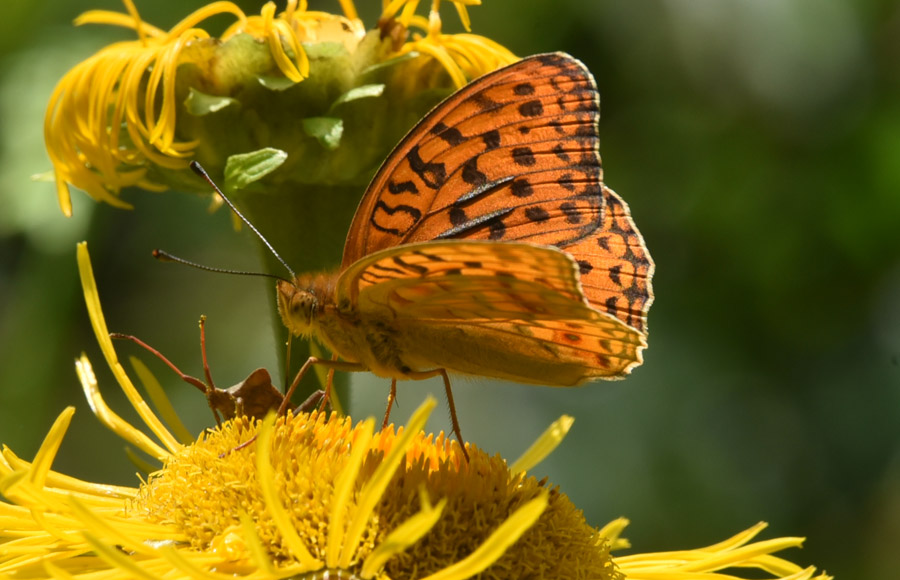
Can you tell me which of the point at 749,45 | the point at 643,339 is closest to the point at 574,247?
the point at 643,339

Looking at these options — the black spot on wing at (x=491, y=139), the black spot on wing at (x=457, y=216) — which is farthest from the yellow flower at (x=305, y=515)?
the black spot on wing at (x=491, y=139)

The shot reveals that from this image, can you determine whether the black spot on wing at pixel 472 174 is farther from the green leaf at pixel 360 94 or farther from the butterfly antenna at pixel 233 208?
the butterfly antenna at pixel 233 208

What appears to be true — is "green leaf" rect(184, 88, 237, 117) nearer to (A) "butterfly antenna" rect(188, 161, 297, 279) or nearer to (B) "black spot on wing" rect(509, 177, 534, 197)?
(A) "butterfly antenna" rect(188, 161, 297, 279)

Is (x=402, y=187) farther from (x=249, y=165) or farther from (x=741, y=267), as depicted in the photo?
(x=741, y=267)

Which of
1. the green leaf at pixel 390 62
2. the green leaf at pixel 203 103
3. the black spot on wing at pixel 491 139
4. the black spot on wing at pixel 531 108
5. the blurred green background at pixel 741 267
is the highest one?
the green leaf at pixel 390 62

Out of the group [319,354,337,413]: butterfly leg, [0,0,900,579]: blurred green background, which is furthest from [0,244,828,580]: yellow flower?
[0,0,900,579]: blurred green background

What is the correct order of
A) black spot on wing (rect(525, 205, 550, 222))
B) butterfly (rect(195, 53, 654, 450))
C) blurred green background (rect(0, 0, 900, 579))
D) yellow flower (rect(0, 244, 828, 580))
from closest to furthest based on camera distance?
yellow flower (rect(0, 244, 828, 580))
butterfly (rect(195, 53, 654, 450))
black spot on wing (rect(525, 205, 550, 222))
blurred green background (rect(0, 0, 900, 579))

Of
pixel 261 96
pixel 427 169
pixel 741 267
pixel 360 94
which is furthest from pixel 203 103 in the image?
pixel 741 267
